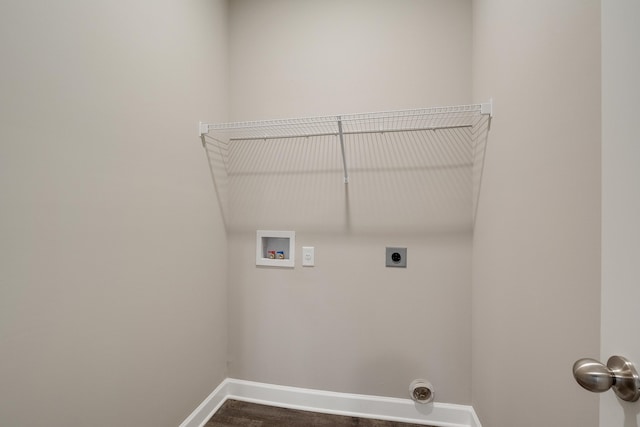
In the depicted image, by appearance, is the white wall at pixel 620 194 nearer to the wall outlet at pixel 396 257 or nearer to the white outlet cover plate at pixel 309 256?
the wall outlet at pixel 396 257

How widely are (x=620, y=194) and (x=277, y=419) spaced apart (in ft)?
5.87

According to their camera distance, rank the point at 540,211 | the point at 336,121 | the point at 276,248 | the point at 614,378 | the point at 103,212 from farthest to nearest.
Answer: the point at 276,248 < the point at 336,121 < the point at 103,212 < the point at 540,211 < the point at 614,378

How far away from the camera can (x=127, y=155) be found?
103 cm

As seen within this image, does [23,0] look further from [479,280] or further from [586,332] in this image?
[479,280]

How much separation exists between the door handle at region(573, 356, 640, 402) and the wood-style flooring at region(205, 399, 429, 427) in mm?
1391

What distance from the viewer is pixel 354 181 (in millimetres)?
1554

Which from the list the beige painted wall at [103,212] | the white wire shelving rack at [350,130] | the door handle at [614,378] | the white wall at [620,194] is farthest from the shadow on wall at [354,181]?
the door handle at [614,378]

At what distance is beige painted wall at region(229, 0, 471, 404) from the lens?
1.47 meters

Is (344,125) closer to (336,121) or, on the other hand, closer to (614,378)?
(336,121)

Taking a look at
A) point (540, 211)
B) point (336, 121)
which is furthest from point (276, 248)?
point (540, 211)

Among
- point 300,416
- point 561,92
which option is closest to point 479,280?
point 561,92

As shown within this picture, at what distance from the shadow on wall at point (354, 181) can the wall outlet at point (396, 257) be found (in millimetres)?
127

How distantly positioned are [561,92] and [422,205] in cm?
84

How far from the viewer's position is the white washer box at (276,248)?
163 cm
